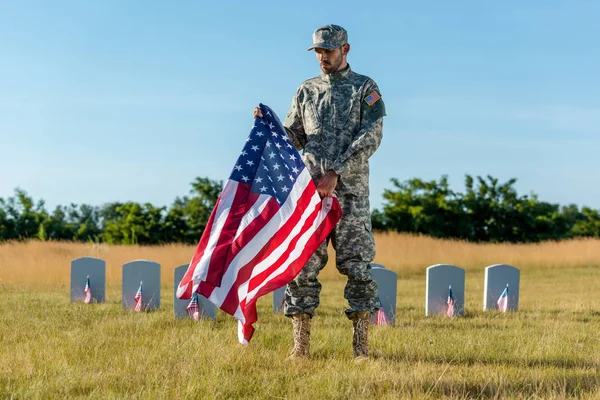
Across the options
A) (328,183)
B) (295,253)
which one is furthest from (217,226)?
(328,183)

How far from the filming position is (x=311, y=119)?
17.3ft

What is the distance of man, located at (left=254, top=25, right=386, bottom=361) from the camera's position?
5.12 metres

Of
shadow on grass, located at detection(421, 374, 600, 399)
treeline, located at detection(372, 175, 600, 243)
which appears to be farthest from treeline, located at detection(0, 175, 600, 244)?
shadow on grass, located at detection(421, 374, 600, 399)

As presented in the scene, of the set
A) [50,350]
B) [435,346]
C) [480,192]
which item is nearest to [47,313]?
[50,350]

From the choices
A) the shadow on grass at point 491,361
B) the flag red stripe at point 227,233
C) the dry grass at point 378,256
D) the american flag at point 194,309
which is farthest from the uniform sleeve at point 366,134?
the dry grass at point 378,256

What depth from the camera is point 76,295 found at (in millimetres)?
9898

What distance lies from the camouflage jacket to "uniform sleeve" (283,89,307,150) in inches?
5.9

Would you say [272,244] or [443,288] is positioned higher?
[272,244]

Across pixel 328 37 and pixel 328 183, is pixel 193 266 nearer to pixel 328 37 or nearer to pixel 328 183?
pixel 328 183

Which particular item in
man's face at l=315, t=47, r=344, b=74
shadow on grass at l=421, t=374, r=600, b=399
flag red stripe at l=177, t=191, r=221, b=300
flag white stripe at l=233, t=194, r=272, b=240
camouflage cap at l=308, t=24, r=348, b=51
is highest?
camouflage cap at l=308, t=24, r=348, b=51

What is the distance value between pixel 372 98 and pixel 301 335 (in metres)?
1.89

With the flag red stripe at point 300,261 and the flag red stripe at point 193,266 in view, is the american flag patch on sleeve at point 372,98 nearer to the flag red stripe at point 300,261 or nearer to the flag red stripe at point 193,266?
the flag red stripe at point 300,261

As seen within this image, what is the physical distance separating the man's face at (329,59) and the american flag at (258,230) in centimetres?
60

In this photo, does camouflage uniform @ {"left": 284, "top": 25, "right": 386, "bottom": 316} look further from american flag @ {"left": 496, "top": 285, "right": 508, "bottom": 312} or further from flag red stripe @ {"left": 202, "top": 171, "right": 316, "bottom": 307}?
american flag @ {"left": 496, "top": 285, "right": 508, "bottom": 312}
